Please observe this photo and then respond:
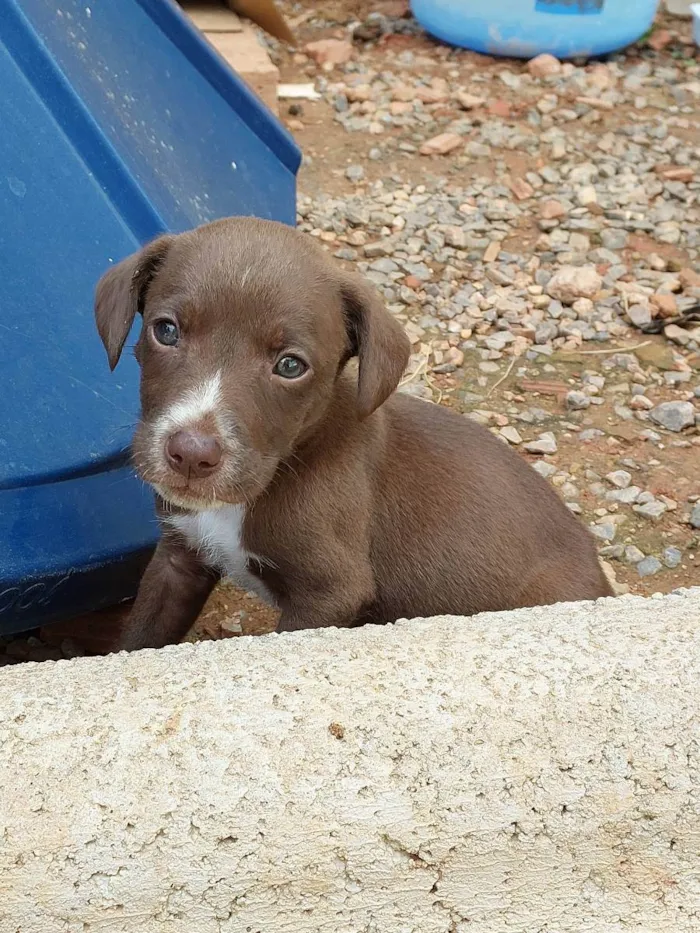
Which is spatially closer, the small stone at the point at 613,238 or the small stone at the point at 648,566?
the small stone at the point at 648,566

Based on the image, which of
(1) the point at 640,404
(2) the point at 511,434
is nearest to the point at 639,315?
(1) the point at 640,404

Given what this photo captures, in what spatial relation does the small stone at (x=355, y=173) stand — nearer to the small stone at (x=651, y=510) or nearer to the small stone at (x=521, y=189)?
the small stone at (x=521, y=189)

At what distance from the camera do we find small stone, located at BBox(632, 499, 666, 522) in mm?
4758

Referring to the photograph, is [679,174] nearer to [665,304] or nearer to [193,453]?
[665,304]

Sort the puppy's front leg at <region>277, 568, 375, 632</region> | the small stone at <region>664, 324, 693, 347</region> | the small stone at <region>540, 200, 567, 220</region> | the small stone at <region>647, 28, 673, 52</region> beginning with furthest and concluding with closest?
the small stone at <region>647, 28, 673, 52</region>
the small stone at <region>540, 200, 567, 220</region>
the small stone at <region>664, 324, 693, 347</region>
the puppy's front leg at <region>277, 568, 375, 632</region>

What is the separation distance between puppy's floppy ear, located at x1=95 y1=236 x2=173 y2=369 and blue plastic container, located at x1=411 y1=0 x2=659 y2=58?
6.40 meters

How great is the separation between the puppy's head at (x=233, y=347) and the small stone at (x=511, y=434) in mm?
2146

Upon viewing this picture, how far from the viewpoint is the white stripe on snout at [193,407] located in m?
2.70

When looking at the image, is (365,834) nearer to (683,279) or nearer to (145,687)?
(145,687)

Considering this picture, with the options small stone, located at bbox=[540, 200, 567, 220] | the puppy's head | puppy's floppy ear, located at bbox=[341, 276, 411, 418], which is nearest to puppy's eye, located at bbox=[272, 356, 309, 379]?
the puppy's head

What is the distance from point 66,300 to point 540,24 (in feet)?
20.3

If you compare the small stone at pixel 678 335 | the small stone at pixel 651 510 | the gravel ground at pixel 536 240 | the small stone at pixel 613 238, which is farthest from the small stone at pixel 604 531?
the small stone at pixel 613 238

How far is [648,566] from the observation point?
14.9 feet

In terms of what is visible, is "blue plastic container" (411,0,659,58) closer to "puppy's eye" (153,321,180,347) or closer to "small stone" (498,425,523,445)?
"small stone" (498,425,523,445)
